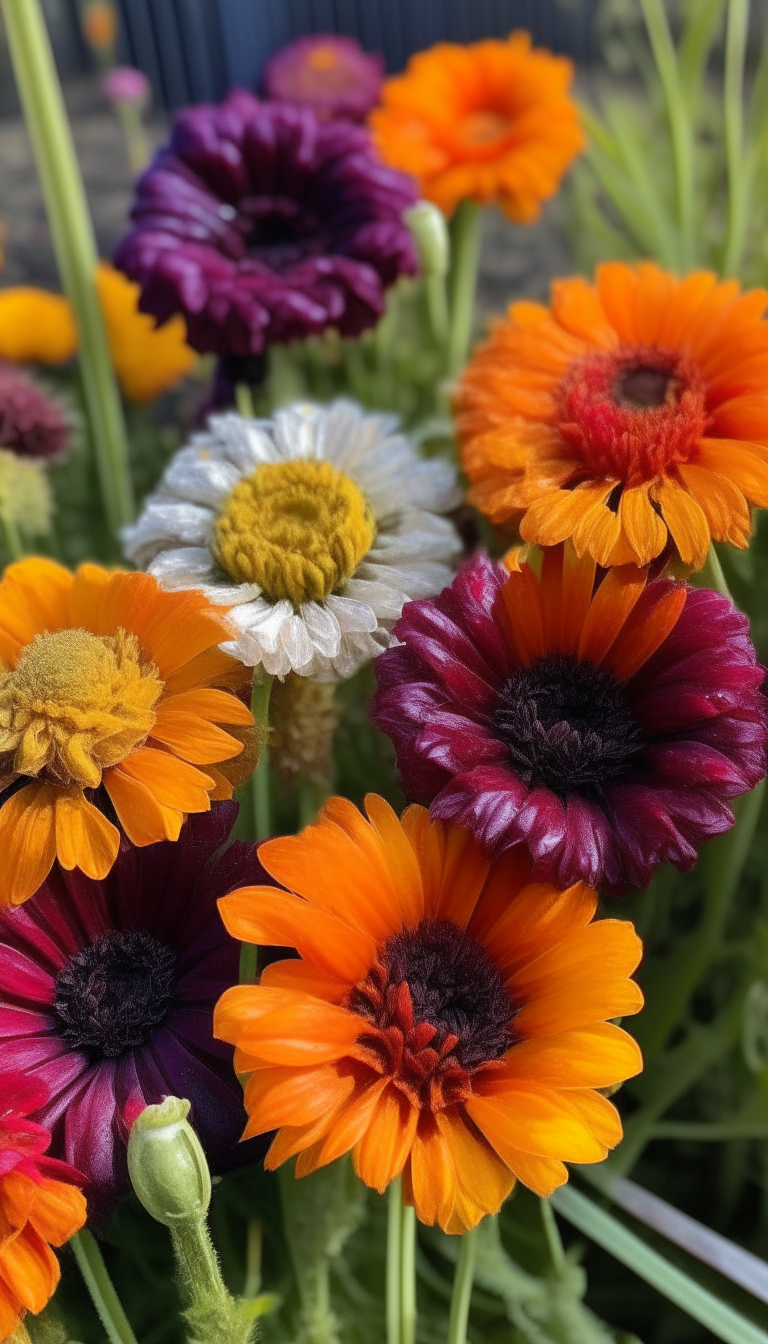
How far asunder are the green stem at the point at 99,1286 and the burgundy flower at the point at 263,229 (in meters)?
0.34

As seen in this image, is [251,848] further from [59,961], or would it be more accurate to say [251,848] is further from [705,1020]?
[705,1020]

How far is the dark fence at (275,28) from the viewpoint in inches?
49.8

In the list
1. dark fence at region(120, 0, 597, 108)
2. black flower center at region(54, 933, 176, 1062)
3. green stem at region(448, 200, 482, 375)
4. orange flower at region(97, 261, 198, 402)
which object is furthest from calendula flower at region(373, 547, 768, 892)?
dark fence at region(120, 0, 597, 108)

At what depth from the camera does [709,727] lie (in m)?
→ 0.31

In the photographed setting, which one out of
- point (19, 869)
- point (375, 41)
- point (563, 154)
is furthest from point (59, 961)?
point (375, 41)

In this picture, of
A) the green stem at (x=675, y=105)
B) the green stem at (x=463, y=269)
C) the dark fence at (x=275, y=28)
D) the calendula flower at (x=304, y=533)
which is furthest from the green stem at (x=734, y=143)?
the dark fence at (x=275, y=28)

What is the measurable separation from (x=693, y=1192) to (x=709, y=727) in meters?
0.31

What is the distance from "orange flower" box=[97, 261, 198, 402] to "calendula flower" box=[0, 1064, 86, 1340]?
55 centimetres

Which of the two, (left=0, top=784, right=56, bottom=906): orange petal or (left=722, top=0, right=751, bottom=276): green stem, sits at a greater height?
(left=722, top=0, right=751, bottom=276): green stem

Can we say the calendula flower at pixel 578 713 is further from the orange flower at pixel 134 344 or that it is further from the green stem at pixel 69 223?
the orange flower at pixel 134 344

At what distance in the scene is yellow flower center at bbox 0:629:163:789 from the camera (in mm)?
313

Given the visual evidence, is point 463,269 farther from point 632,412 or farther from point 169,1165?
point 169,1165

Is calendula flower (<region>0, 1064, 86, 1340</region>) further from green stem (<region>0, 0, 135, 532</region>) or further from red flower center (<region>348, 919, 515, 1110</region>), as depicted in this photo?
green stem (<region>0, 0, 135, 532</region>)

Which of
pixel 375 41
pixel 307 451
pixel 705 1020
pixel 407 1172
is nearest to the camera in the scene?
pixel 407 1172
